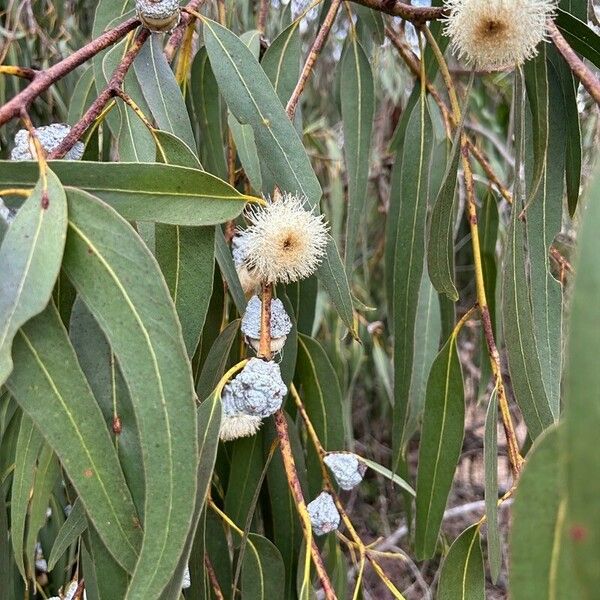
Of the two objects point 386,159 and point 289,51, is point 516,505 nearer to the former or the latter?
point 289,51

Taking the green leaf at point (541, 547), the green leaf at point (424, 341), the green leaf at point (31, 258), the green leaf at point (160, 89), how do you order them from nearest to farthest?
1. the green leaf at point (541, 547)
2. the green leaf at point (31, 258)
3. the green leaf at point (160, 89)
4. the green leaf at point (424, 341)

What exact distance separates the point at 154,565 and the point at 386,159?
179 cm

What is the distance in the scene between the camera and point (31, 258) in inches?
19.0

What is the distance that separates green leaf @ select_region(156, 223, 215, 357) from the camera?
0.62 meters

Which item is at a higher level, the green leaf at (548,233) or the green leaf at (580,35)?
the green leaf at (580,35)

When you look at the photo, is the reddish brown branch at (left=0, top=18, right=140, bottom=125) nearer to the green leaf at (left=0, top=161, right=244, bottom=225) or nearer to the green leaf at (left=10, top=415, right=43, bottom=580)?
the green leaf at (left=0, top=161, right=244, bottom=225)

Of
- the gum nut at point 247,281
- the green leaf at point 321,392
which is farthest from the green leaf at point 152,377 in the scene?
the green leaf at point 321,392

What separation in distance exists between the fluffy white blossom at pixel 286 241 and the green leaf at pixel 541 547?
36 centimetres

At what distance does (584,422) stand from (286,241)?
1.44ft

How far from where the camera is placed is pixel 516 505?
0.35 m

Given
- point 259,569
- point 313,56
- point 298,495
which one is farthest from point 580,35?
point 259,569

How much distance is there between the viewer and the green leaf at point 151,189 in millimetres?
541

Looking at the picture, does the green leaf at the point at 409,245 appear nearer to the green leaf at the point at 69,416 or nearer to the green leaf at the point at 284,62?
the green leaf at the point at 284,62

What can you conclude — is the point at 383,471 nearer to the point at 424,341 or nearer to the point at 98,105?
the point at 424,341
